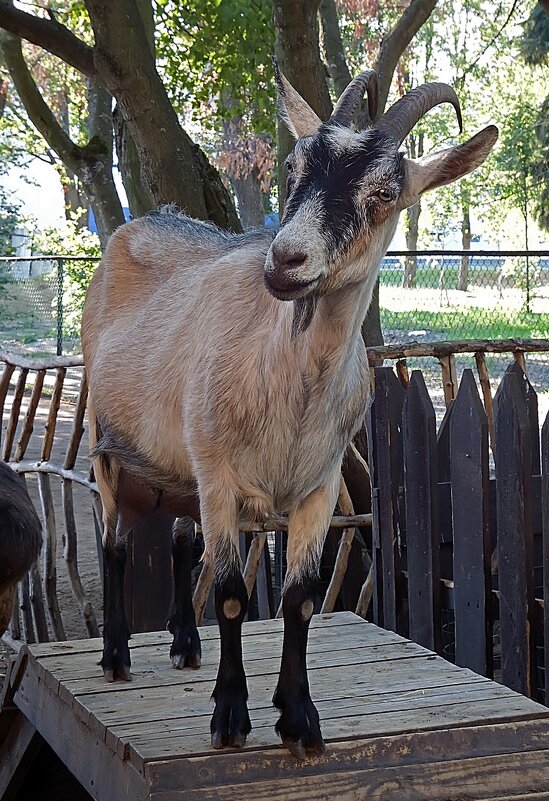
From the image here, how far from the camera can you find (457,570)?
12.5ft

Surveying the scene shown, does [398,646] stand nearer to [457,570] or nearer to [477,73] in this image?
[457,570]

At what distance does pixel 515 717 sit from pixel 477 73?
81.1 feet

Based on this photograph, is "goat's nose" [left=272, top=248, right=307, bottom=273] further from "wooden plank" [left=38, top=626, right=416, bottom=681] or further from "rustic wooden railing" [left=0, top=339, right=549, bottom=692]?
"wooden plank" [left=38, top=626, right=416, bottom=681]

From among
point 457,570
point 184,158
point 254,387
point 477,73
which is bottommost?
point 457,570

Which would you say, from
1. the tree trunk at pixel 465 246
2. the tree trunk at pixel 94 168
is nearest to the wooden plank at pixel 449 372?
the tree trunk at pixel 94 168

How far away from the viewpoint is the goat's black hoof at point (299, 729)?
276cm

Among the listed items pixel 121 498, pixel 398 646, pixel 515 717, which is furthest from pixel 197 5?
pixel 515 717

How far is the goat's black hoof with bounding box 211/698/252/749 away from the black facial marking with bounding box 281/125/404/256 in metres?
1.28

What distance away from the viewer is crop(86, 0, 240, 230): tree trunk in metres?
6.03

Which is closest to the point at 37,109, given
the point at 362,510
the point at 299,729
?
the point at 362,510

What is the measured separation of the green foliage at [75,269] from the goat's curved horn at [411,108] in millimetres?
11878

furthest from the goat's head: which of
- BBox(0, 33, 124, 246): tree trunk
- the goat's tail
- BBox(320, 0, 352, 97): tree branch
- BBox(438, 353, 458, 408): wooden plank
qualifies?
BBox(320, 0, 352, 97): tree branch

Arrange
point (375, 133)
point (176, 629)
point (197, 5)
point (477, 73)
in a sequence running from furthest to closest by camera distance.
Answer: point (477, 73) < point (197, 5) < point (176, 629) < point (375, 133)

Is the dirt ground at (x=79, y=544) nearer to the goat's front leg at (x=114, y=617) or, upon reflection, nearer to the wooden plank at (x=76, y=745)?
the wooden plank at (x=76, y=745)
